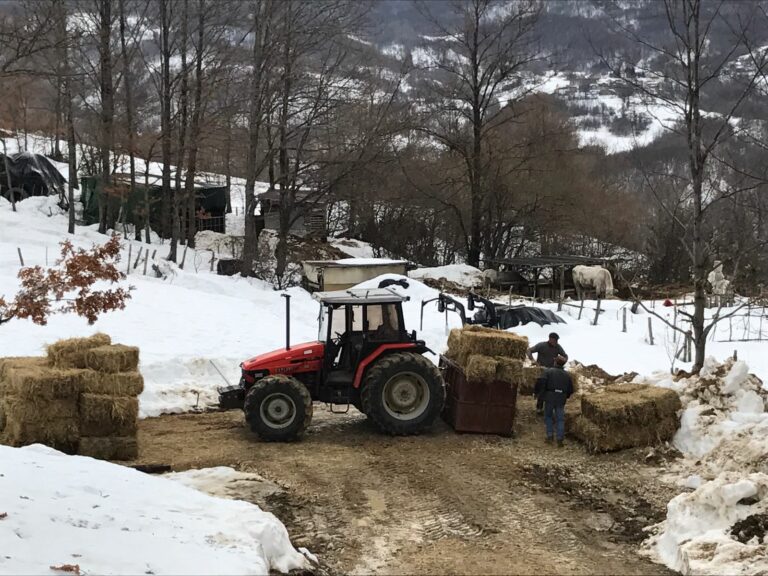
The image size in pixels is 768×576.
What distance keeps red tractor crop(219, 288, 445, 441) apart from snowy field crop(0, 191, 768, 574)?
232 centimetres

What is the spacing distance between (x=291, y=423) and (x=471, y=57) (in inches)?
1173

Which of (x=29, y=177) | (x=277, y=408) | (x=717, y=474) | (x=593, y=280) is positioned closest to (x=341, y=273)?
(x=593, y=280)

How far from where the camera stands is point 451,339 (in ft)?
37.5

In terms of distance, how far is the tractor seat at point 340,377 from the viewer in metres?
10.9

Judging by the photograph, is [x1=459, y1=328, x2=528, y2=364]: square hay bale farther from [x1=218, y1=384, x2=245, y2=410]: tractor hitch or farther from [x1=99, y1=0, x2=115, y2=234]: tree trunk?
[x1=99, y1=0, x2=115, y2=234]: tree trunk

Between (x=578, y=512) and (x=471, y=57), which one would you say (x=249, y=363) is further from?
(x=471, y=57)

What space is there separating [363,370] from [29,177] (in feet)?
99.7

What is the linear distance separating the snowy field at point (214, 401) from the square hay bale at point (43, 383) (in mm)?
839

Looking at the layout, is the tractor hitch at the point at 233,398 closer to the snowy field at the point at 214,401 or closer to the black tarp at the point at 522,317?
the snowy field at the point at 214,401

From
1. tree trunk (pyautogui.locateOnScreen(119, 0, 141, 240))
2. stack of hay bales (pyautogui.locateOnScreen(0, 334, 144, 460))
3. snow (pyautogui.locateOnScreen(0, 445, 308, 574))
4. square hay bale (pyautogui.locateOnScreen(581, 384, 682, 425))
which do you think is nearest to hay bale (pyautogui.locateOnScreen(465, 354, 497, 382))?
square hay bale (pyautogui.locateOnScreen(581, 384, 682, 425))

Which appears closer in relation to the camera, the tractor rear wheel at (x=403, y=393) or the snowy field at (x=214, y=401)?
the snowy field at (x=214, y=401)

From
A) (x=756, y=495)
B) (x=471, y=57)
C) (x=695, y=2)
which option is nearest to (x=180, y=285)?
(x=695, y=2)

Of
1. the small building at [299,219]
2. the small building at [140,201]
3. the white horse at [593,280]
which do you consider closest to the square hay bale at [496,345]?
the white horse at [593,280]

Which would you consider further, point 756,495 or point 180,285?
point 180,285
